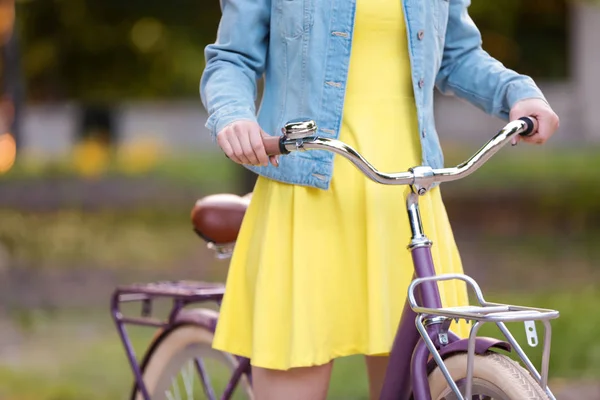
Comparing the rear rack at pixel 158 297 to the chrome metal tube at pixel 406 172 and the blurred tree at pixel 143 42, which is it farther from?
the blurred tree at pixel 143 42

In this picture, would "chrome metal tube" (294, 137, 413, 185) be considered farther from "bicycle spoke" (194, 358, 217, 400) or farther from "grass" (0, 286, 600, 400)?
"grass" (0, 286, 600, 400)

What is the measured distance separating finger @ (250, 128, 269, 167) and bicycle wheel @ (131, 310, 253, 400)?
3.43ft

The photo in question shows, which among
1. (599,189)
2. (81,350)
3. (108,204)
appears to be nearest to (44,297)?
(81,350)

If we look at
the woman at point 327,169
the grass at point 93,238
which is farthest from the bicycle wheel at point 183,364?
the grass at point 93,238

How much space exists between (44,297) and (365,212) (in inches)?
266

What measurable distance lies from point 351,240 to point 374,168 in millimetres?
304

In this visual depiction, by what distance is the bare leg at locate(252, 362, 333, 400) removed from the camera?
255 cm

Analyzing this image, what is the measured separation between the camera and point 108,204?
1521cm

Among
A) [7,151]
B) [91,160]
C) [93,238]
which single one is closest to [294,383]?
[93,238]

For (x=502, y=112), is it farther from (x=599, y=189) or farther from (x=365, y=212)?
(x=599, y=189)

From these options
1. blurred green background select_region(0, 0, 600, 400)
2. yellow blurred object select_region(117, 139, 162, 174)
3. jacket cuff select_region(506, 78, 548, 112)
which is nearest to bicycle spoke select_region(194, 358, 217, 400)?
jacket cuff select_region(506, 78, 548, 112)

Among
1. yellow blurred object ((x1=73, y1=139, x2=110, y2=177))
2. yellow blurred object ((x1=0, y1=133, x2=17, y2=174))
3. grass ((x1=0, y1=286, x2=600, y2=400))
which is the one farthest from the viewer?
yellow blurred object ((x1=73, y1=139, x2=110, y2=177))

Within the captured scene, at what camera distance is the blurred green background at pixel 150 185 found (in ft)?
22.6

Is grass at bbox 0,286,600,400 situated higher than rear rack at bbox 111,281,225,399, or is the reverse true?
rear rack at bbox 111,281,225,399
